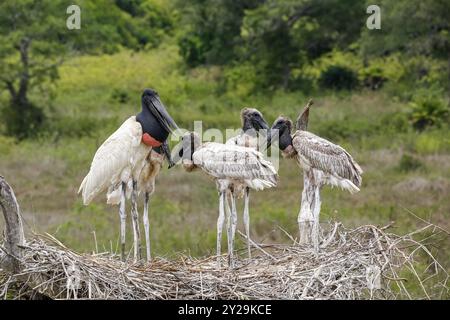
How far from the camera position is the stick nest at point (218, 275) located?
906 centimetres

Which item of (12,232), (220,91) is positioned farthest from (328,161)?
(220,91)

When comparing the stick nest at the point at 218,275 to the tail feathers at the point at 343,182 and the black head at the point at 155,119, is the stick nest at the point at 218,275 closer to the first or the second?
the tail feathers at the point at 343,182

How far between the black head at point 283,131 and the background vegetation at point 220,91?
7.42 m

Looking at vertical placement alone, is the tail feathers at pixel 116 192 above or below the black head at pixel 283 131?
below

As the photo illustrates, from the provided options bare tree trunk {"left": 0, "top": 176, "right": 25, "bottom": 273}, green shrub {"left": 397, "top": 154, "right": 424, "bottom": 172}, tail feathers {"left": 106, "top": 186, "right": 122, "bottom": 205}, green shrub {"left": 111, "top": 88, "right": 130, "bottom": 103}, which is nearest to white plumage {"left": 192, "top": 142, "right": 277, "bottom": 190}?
tail feathers {"left": 106, "top": 186, "right": 122, "bottom": 205}

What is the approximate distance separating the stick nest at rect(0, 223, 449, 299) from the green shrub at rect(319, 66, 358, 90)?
2512 centimetres

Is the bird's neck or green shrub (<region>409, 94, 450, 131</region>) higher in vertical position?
the bird's neck

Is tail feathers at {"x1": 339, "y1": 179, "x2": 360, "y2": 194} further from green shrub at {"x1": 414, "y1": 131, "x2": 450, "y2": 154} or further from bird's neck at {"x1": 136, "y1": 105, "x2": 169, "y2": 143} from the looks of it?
green shrub at {"x1": 414, "y1": 131, "x2": 450, "y2": 154}

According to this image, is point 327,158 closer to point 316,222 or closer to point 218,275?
point 316,222

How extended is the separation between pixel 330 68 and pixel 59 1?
8.26 meters

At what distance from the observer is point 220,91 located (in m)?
35.0

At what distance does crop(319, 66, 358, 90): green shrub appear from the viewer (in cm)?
3541

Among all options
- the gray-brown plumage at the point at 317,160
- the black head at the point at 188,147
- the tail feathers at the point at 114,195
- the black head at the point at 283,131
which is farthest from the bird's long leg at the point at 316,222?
the tail feathers at the point at 114,195

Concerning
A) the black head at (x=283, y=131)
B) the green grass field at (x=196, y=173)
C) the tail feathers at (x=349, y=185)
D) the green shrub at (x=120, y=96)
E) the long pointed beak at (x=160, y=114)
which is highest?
the long pointed beak at (x=160, y=114)
